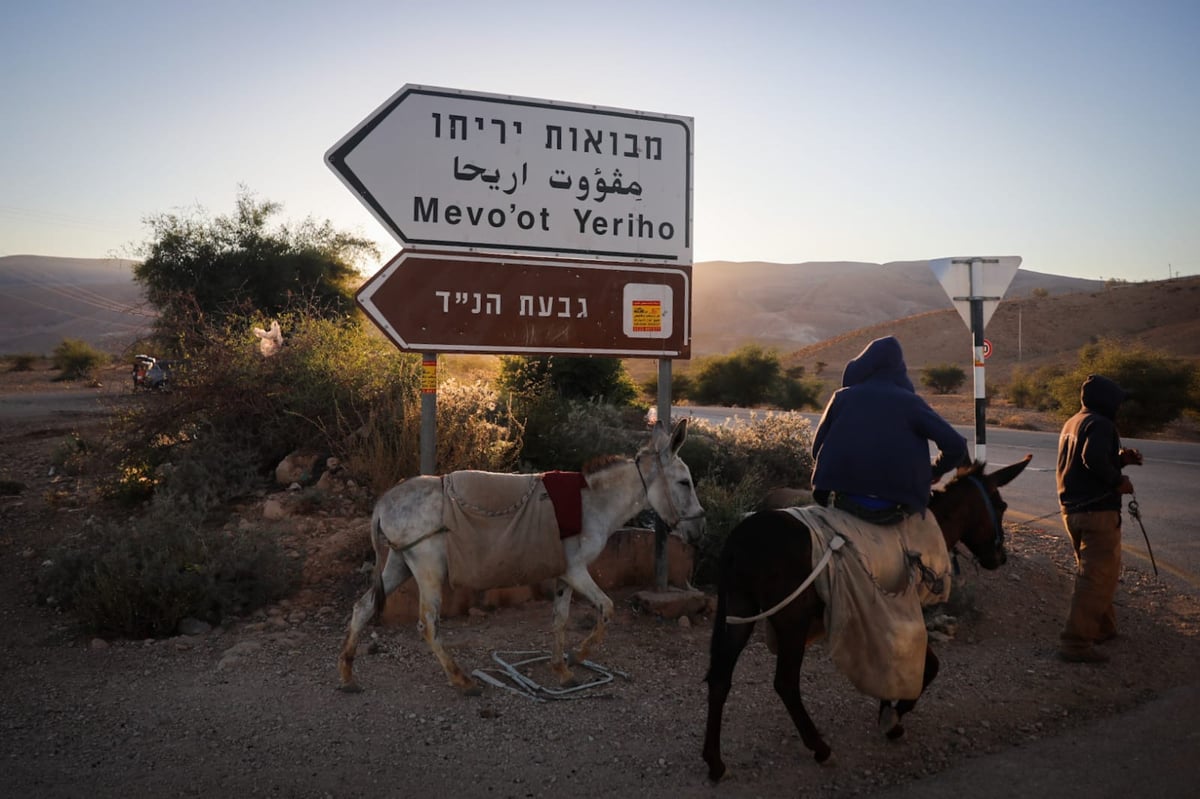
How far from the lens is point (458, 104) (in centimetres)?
660

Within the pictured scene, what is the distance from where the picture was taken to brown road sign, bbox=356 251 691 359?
6.36 metres

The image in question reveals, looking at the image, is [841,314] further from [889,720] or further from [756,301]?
[889,720]

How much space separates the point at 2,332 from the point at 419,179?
125 m

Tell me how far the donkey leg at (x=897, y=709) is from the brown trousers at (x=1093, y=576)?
1.74 meters

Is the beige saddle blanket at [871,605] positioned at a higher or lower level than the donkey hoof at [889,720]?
higher

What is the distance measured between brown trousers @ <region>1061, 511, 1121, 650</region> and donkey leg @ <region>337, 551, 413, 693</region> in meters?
4.51

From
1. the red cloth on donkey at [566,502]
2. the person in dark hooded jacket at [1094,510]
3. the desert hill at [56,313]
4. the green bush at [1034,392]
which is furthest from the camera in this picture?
the desert hill at [56,313]

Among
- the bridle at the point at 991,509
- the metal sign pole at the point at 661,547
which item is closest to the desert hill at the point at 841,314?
the metal sign pole at the point at 661,547

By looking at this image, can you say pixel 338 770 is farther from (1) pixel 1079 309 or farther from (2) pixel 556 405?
(1) pixel 1079 309

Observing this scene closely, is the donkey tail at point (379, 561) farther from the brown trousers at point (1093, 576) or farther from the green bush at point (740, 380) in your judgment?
the green bush at point (740, 380)

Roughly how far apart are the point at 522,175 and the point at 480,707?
13.2 ft

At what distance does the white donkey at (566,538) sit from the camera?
198 inches

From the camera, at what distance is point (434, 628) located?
16.4 feet

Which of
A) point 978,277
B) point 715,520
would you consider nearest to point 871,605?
point 715,520
